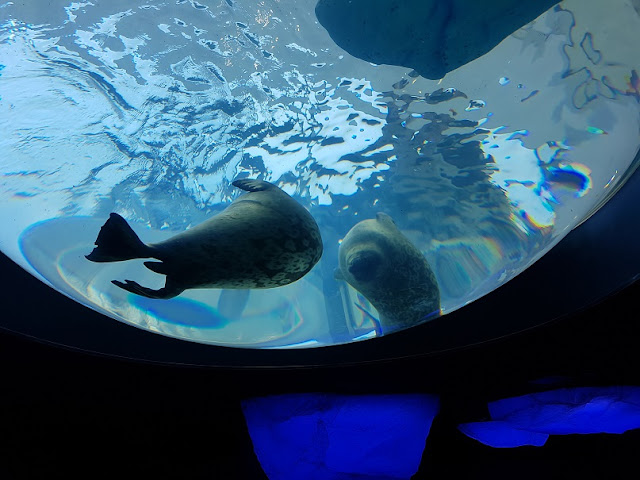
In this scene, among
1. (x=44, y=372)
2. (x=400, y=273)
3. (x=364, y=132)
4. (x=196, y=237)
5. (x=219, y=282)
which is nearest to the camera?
(x=196, y=237)

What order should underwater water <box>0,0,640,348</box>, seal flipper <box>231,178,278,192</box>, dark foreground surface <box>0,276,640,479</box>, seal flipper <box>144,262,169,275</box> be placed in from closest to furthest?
1. seal flipper <box>144,262,169,275</box>
2. dark foreground surface <box>0,276,640,479</box>
3. seal flipper <box>231,178,278,192</box>
4. underwater water <box>0,0,640,348</box>

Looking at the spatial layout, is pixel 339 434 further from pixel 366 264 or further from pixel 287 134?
pixel 287 134

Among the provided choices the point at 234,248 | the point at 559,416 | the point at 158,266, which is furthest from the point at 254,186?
the point at 559,416

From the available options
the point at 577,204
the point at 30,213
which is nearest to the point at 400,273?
the point at 577,204

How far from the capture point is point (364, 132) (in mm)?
4652

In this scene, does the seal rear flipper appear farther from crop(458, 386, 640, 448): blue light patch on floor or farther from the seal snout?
crop(458, 386, 640, 448): blue light patch on floor

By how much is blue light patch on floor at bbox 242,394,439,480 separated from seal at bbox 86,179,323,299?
4.13 feet

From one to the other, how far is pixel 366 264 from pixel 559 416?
214 cm

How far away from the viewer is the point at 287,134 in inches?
186

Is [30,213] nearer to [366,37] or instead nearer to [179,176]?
[179,176]

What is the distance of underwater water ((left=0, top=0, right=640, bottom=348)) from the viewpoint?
3.08 m

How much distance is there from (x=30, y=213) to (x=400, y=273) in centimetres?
412

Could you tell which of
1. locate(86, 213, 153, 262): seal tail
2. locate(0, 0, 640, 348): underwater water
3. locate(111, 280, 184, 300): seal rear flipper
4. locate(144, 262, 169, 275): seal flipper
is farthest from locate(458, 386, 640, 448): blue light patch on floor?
locate(86, 213, 153, 262): seal tail

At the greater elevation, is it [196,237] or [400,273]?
[196,237]
